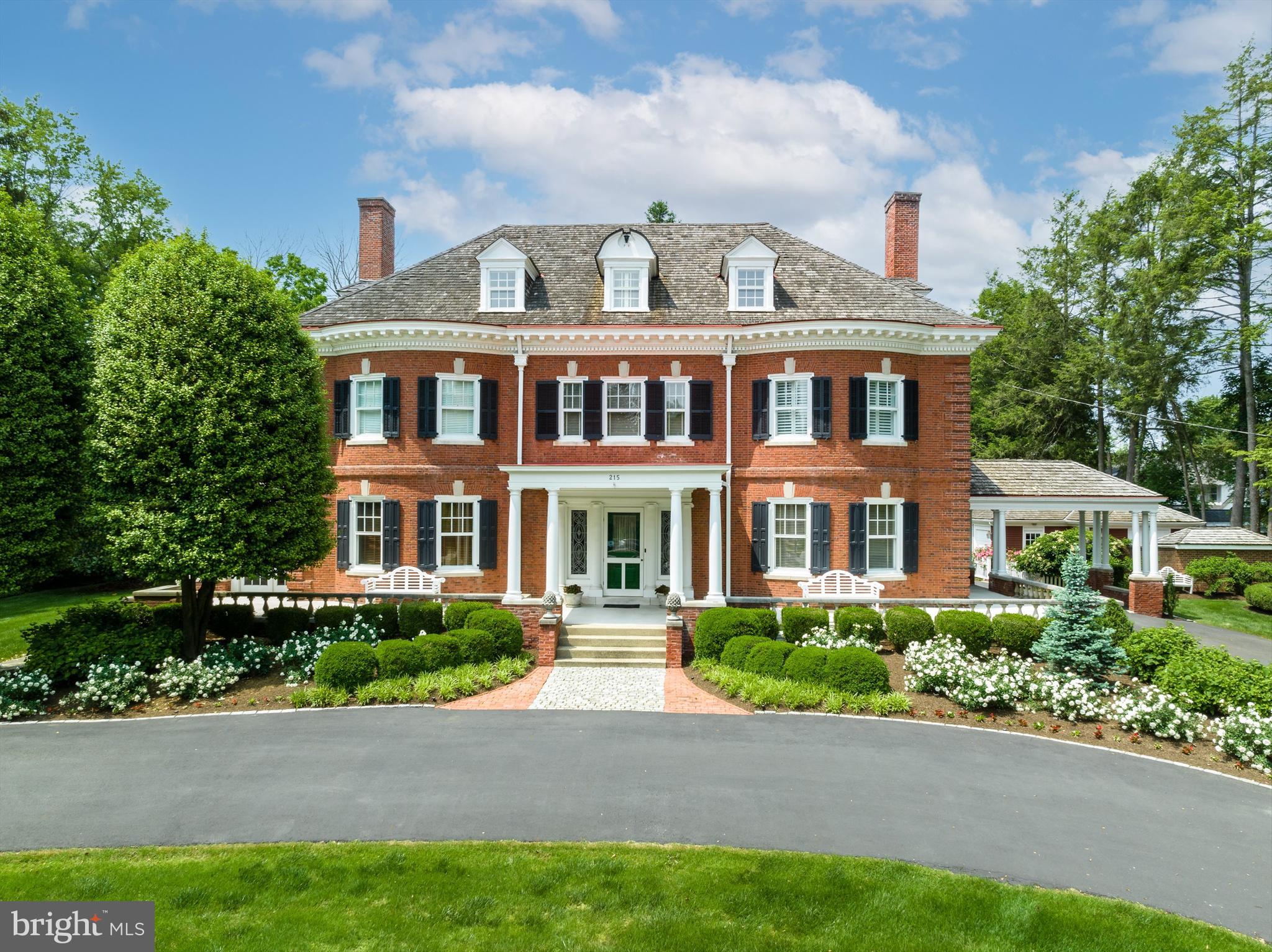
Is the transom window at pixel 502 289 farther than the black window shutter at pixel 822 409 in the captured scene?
Yes

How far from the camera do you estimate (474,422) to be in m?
18.9

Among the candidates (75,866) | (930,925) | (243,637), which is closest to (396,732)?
(75,866)

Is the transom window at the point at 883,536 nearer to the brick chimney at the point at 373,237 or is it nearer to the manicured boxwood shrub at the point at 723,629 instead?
the manicured boxwood shrub at the point at 723,629

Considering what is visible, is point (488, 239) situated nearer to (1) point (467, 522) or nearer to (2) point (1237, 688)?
(1) point (467, 522)

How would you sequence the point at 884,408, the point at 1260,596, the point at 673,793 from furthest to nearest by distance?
the point at 1260,596, the point at 884,408, the point at 673,793

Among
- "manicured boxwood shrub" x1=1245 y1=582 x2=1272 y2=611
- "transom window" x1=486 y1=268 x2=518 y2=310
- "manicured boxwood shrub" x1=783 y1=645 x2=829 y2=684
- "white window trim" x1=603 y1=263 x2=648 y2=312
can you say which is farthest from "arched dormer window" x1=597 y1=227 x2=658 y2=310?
"manicured boxwood shrub" x1=1245 y1=582 x2=1272 y2=611

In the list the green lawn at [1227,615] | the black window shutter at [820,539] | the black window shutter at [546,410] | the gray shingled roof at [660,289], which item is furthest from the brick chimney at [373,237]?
the green lawn at [1227,615]

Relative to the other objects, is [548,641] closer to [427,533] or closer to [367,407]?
[427,533]

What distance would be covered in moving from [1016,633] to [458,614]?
11731 millimetres

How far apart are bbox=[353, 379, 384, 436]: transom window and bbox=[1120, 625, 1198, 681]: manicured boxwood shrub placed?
58.4ft

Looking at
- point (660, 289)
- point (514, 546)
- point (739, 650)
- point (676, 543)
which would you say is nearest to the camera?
point (739, 650)

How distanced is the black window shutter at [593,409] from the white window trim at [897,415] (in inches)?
271

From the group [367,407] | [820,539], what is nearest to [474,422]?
[367,407]

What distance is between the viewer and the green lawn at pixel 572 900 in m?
5.87
